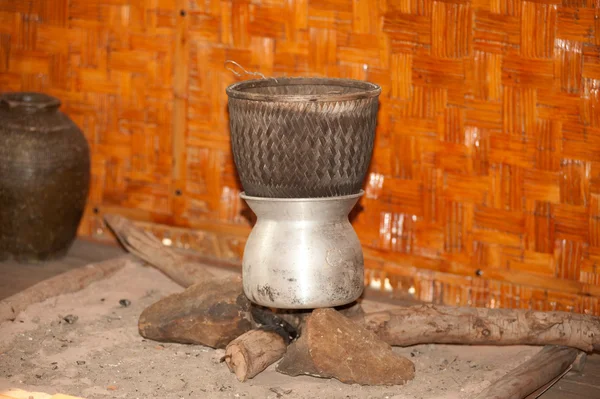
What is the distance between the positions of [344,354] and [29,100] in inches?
83.4

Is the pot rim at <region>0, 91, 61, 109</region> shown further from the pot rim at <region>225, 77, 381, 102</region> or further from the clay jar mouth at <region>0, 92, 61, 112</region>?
the pot rim at <region>225, 77, 381, 102</region>

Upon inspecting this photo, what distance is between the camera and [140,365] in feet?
11.9

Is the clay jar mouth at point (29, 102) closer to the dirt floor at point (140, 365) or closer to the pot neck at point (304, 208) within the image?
the dirt floor at point (140, 365)

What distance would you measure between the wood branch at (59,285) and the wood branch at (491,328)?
1.39 metres

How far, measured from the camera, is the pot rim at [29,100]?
464 centimetres

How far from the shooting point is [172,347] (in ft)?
12.5

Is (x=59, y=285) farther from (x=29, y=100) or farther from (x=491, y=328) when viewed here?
(x=491, y=328)

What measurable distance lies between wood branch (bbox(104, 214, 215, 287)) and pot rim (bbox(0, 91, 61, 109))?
1.94 feet

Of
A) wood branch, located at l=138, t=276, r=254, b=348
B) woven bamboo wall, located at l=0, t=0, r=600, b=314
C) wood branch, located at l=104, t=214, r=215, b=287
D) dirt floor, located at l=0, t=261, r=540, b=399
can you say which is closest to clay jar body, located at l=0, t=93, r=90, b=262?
wood branch, located at l=104, t=214, r=215, b=287

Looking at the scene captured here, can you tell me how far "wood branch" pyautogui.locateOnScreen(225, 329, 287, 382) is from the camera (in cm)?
348

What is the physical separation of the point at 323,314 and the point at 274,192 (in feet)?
1.50

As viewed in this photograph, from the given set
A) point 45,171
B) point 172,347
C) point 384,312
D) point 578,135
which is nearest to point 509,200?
point 578,135

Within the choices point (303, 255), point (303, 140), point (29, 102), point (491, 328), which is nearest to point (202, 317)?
point (303, 255)

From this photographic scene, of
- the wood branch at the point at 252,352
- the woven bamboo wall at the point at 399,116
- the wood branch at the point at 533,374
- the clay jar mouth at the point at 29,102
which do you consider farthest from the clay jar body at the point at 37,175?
the wood branch at the point at 533,374
